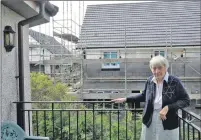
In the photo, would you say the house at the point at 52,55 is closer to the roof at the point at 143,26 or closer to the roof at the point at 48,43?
→ the roof at the point at 48,43

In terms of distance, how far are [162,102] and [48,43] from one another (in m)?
9.78

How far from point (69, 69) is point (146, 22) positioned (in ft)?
13.6

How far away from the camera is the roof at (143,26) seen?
1059 cm

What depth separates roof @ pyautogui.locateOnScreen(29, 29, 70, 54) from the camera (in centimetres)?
1064

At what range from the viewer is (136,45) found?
34.9 ft

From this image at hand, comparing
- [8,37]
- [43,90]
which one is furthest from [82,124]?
[43,90]

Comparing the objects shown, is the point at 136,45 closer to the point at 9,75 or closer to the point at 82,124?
the point at 82,124

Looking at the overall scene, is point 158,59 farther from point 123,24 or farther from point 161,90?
point 123,24

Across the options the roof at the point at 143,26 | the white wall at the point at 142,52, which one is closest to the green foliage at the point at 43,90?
the roof at the point at 143,26

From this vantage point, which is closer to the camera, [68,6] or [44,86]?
[44,86]

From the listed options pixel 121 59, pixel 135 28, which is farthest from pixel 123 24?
pixel 121 59

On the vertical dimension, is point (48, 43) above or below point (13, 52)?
above

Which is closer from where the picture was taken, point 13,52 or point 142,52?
point 13,52

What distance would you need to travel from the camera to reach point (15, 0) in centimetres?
224
